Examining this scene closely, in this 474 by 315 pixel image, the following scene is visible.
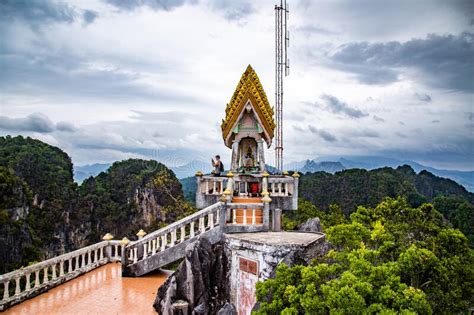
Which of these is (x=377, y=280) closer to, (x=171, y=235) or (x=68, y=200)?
(x=171, y=235)

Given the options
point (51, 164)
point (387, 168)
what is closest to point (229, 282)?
point (51, 164)

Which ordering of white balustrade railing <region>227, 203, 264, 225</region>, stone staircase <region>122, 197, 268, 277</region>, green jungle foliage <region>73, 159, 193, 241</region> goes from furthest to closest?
green jungle foliage <region>73, 159, 193, 241</region>, white balustrade railing <region>227, 203, 264, 225</region>, stone staircase <region>122, 197, 268, 277</region>

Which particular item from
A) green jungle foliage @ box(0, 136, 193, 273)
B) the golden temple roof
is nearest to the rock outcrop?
the golden temple roof

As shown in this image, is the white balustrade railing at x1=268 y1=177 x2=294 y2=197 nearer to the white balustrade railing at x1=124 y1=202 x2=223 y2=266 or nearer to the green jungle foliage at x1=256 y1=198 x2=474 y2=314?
the white balustrade railing at x1=124 y1=202 x2=223 y2=266

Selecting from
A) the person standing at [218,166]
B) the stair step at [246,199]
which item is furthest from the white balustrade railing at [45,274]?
the stair step at [246,199]

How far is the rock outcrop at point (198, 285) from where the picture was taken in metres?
10.8

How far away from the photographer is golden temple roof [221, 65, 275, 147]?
15.7m

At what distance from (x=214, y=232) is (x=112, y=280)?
176 inches

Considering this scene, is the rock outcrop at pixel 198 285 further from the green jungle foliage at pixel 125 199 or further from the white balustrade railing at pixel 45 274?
the green jungle foliage at pixel 125 199

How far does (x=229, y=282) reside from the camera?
1129 cm

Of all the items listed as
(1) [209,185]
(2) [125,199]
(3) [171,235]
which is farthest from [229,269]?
(2) [125,199]

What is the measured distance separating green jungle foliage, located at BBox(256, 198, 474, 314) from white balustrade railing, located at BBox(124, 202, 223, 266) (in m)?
4.12

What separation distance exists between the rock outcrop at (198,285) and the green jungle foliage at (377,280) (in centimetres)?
320

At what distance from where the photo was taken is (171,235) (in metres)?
13.1
